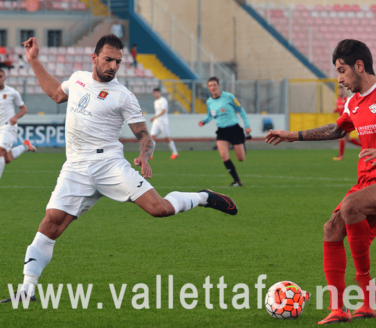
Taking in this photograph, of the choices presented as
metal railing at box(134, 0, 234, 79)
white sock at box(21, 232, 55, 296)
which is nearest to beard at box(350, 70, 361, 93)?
white sock at box(21, 232, 55, 296)

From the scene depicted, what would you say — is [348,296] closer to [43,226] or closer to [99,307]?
[99,307]

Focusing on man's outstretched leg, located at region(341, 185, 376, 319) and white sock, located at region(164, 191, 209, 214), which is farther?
white sock, located at region(164, 191, 209, 214)

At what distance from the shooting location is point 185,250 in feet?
21.1

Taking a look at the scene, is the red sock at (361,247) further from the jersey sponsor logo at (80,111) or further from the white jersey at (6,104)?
Result: the white jersey at (6,104)

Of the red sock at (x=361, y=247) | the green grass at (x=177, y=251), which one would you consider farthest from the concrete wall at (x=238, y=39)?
the red sock at (x=361, y=247)

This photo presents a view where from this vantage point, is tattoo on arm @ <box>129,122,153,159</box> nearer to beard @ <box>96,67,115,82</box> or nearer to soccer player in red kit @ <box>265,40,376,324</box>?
beard @ <box>96,67,115,82</box>

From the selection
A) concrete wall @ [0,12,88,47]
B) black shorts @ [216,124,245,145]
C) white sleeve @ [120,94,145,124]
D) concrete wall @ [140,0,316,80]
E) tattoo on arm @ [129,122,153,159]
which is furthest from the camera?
concrete wall @ [140,0,316,80]

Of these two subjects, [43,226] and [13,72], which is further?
[13,72]

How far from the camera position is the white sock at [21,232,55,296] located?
4.57 meters

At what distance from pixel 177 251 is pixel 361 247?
8.74 ft

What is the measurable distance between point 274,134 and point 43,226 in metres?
1.80

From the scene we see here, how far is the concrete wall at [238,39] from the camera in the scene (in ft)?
101

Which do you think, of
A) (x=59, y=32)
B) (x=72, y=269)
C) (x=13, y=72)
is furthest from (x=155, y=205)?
(x=59, y=32)

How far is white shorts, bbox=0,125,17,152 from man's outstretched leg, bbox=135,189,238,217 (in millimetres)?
6680
